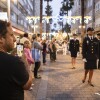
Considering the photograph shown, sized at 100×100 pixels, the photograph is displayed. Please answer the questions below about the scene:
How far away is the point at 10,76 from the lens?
2.70m

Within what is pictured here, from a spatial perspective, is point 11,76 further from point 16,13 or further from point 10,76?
point 16,13

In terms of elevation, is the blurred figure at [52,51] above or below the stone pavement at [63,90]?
above

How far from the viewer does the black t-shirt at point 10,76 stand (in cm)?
269

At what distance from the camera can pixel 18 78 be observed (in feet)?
8.93

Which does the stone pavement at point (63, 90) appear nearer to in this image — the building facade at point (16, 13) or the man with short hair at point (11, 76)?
the man with short hair at point (11, 76)

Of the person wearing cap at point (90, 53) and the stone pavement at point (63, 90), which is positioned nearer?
the stone pavement at point (63, 90)

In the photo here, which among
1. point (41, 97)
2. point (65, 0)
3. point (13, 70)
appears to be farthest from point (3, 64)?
point (65, 0)

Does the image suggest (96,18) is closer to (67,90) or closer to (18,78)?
(67,90)

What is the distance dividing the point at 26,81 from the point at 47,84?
8848 millimetres

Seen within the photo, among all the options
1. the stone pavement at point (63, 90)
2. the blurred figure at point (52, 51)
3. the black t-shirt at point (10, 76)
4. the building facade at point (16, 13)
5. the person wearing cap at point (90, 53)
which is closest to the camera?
the black t-shirt at point (10, 76)

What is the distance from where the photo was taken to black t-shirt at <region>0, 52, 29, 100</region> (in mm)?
2689

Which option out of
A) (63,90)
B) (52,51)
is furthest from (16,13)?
(63,90)

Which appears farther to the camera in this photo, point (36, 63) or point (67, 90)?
point (36, 63)

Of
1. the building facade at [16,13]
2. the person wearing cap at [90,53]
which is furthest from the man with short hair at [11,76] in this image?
the building facade at [16,13]
